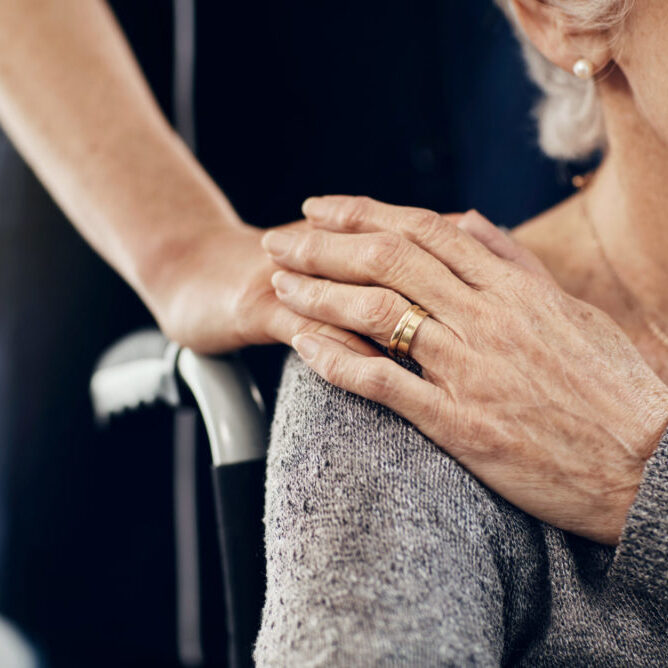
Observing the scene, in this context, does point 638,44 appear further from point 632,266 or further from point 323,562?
point 323,562

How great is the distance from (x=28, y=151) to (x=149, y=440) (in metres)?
0.45

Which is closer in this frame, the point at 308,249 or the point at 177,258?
the point at 308,249

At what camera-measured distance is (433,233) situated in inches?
23.6

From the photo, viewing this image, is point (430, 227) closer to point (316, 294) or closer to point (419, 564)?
point (316, 294)

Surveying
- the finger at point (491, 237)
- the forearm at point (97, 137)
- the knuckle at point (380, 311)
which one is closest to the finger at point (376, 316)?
the knuckle at point (380, 311)

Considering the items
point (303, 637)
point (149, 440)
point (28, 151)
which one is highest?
point (28, 151)

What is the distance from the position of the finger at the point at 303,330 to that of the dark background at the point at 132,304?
0.98 feet

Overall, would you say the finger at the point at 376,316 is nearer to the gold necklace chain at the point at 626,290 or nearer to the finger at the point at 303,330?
the finger at the point at 303,330

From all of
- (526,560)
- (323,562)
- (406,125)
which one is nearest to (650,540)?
(526,560)

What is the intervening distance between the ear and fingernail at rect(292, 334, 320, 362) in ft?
1.39

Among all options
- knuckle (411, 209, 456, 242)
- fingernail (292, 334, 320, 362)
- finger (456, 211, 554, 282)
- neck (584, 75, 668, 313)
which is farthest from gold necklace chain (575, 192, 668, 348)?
fingernail (292, 334, 320, 362)

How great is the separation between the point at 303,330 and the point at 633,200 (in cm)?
45

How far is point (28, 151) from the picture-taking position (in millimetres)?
868

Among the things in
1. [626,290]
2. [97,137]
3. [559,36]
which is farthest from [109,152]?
[626,290]
